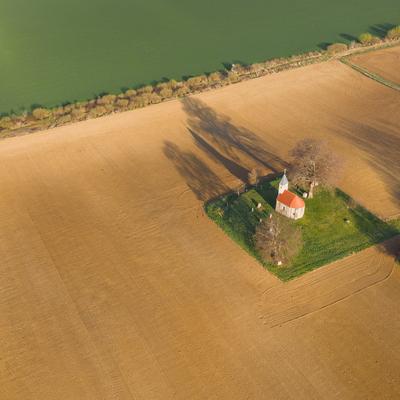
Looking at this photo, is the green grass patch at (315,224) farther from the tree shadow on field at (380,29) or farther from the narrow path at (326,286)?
the tree shadow on field at (380,29)

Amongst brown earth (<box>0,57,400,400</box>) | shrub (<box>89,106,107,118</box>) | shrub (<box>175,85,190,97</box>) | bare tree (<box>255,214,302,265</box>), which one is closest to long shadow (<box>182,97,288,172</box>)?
brown earth (<box>0,57,400,400</box>)

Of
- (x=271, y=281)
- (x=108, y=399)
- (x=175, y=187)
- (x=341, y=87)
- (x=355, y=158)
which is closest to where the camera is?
(x=108, y=399)

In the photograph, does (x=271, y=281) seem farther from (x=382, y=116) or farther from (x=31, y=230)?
(x=382, y=116)

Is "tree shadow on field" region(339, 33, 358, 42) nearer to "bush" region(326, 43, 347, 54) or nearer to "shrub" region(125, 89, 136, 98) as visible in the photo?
"bush" region(326, 43, 347, 54)

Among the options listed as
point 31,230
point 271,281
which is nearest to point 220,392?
point 271,281

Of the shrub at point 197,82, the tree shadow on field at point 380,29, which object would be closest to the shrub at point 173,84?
the shrub at point 197,82

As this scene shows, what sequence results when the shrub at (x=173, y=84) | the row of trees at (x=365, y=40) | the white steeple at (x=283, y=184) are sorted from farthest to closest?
the row of trees at (x=365, y=40) → the shrub at (x=173, y=84) → the white steeple at (x=283, y=184)
